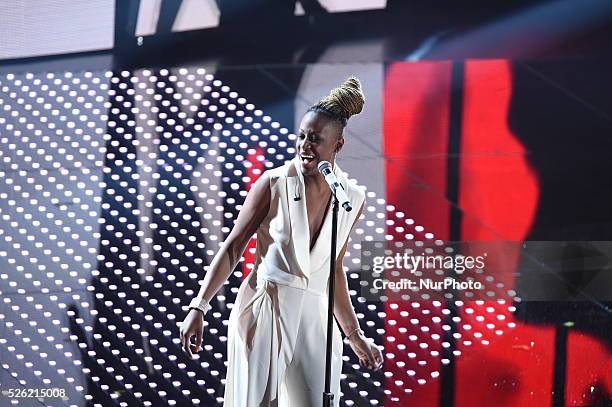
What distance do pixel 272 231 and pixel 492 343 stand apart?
252 centimetres

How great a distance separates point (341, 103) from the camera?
10.5ft

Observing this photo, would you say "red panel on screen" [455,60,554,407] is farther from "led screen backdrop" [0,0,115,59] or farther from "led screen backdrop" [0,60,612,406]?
"led screen backdrop" [0,0,115,59]

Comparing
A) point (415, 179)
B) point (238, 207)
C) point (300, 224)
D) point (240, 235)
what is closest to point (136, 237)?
point (238, 207)

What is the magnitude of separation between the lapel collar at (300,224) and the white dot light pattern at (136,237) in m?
2.29

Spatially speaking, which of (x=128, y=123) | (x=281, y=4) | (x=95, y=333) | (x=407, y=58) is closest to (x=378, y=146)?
(x=407, y=58)

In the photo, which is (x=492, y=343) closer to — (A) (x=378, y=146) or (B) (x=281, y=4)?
(A) (x=378, y=146)

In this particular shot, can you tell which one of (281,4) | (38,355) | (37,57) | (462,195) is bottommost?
(38,355)

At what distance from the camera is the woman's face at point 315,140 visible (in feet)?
10.2

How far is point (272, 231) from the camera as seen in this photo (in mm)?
3150

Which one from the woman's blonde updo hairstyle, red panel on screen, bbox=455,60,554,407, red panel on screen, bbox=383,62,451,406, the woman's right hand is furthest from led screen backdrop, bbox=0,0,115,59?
the woman's right hand

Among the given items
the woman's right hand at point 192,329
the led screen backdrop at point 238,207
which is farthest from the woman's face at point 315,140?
the led screen backdrop at point 238,207

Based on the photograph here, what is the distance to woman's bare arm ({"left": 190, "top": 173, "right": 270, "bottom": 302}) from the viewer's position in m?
3.15

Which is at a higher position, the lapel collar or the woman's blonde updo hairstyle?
the woman's blonde updo hairstyle

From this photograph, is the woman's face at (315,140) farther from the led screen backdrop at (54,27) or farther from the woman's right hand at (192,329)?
the led screen backdrop at (54,27)
